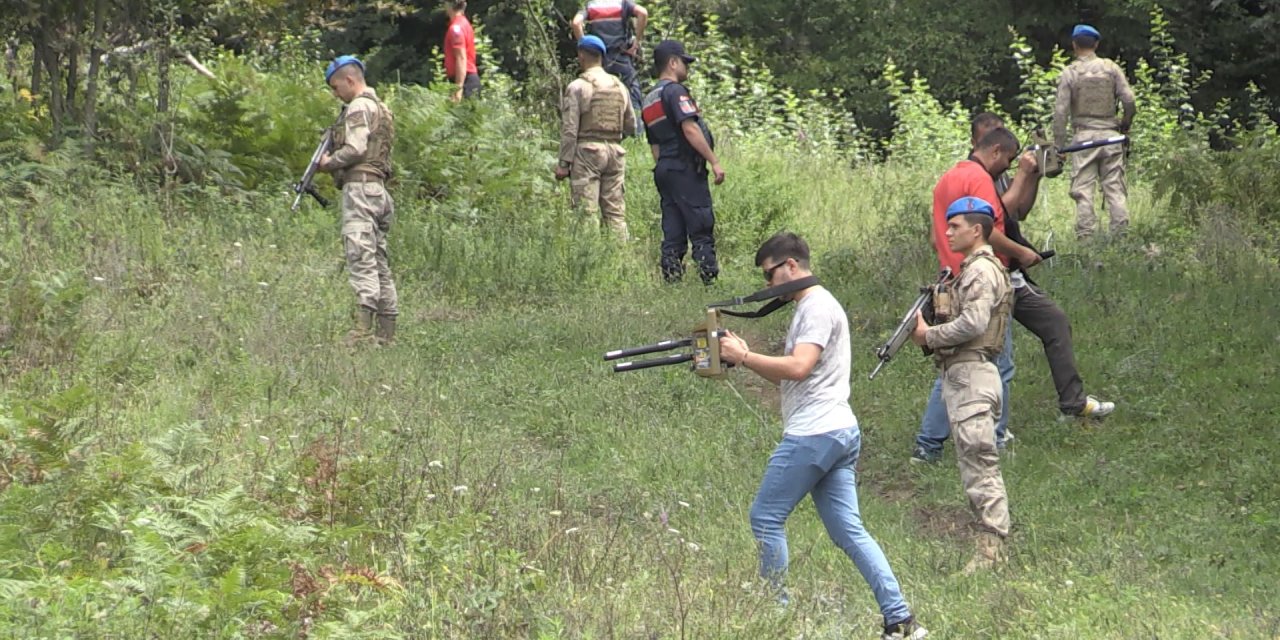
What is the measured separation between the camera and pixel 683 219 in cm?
1485

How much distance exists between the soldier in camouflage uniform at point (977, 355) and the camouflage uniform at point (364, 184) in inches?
195

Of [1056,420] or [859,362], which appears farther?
[859,362]

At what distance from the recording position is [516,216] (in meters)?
16.0

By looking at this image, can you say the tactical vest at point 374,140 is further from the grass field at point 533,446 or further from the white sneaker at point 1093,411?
the white sneaker at point 1093,411

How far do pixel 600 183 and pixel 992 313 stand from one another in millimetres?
7658

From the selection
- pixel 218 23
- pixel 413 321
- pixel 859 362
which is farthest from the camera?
pixel 218 23

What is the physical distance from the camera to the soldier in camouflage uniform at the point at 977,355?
27.4 ft

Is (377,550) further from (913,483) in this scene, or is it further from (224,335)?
(224,335)

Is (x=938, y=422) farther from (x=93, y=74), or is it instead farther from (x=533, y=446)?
(x=93, y=74)

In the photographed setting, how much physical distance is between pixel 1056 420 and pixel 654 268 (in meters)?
5.33

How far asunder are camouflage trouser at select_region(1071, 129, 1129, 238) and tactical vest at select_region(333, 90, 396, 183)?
6736 mm

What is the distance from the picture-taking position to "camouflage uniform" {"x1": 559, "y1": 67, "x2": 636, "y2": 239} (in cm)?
1513

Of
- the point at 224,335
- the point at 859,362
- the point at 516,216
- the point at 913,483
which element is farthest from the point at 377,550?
the point at 516,216

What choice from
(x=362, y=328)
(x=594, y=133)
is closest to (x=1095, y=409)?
(x=362, y=328)
